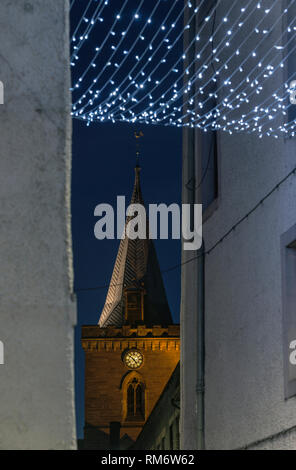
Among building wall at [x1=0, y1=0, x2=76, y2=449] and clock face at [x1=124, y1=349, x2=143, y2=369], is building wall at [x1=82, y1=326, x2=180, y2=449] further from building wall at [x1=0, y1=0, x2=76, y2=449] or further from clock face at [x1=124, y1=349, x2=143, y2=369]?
building wall at [x1=0, y1=0, x2=76, y2=449]

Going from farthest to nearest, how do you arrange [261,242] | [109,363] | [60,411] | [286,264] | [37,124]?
[109,363] → [261,242] → [286,264] → [37,124] → [60,411]

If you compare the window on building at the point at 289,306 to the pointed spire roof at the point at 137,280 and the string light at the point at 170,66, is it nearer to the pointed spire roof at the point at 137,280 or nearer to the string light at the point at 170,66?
the string light at the point at 170,66

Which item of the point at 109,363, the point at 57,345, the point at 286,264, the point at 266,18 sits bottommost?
the point at 57,345

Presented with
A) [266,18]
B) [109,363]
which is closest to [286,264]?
[266,18]

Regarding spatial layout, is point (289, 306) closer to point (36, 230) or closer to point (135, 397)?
point (36, 230)

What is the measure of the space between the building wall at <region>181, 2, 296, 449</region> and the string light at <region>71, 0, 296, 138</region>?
6.9 inches

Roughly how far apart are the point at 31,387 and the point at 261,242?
5.82 m

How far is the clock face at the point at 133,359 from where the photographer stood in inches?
2436

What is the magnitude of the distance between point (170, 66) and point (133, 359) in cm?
5272

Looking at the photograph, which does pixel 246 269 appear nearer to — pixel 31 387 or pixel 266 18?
pixel 266 18

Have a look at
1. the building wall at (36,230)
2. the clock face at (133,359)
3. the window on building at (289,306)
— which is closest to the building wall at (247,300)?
the window on building at (289,306)

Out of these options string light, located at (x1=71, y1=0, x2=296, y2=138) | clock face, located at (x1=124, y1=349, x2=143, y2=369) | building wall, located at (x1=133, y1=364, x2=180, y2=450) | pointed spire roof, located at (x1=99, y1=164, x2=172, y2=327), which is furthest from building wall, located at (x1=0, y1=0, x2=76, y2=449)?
pointed spire roof, located at (x1=99, y1=164, x2=172, y2=327)

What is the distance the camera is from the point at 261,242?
32.5 feet

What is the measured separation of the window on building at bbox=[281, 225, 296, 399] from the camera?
872cm
